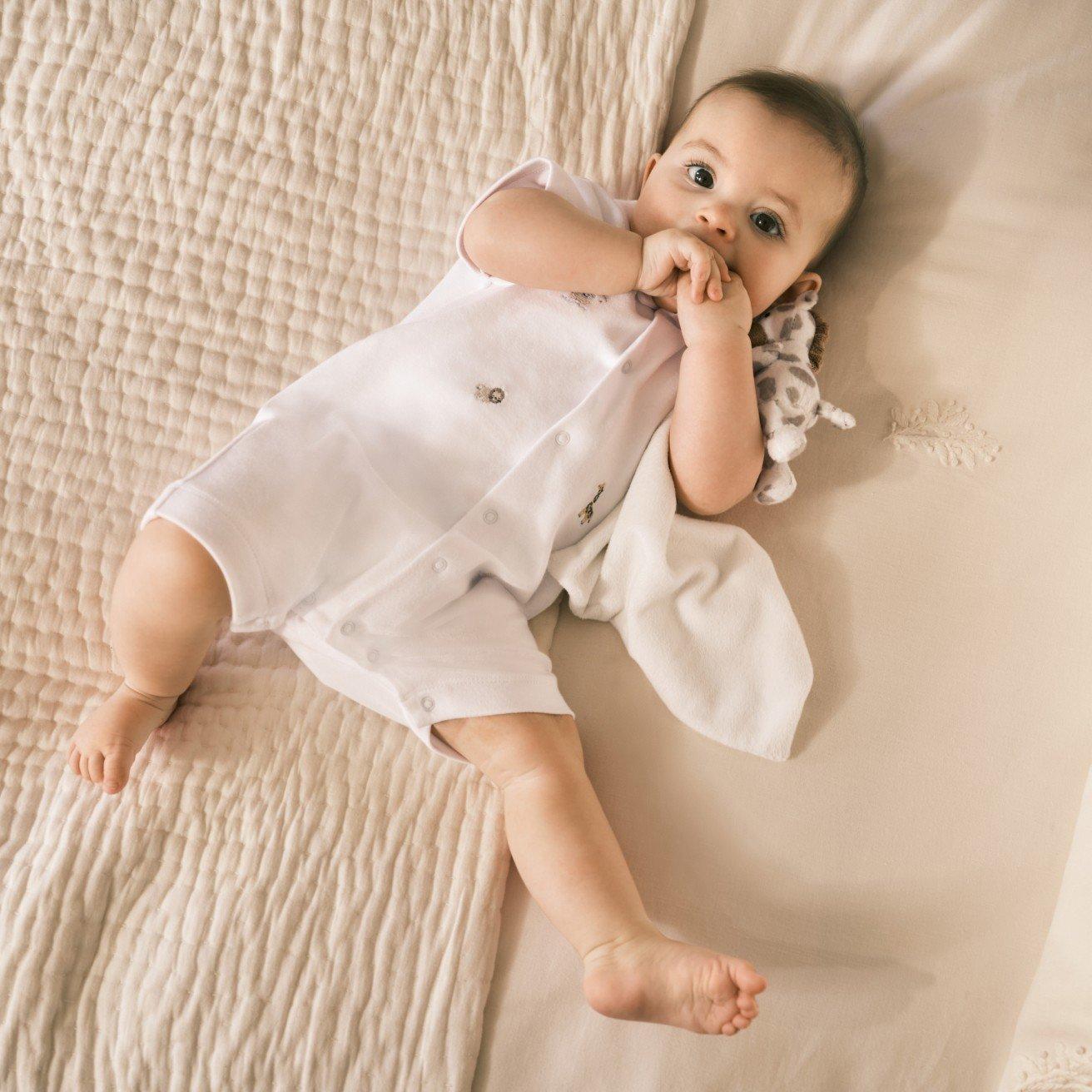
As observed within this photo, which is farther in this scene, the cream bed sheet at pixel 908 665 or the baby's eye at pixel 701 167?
the baby's eye at pixel 701 167

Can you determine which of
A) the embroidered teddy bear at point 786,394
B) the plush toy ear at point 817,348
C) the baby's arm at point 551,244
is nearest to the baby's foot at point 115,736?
the baby's arm at point 551,244

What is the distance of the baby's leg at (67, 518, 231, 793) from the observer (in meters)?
0.94

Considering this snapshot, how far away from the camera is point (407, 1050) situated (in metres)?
0.93

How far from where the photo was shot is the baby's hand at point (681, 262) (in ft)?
3.39

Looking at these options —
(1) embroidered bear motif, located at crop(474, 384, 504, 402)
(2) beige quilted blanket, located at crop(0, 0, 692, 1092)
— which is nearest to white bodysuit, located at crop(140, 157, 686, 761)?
(1) embroidered bear motif, located at crop(474, 384, 504, 402)

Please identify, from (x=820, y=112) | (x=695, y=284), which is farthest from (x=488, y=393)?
(x=820, y=112)

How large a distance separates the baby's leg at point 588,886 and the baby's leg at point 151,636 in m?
0.28

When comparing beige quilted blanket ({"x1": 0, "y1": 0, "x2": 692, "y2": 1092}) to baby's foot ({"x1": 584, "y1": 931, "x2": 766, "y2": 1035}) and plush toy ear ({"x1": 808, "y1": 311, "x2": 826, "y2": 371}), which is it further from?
plush toy ear ({"x1": 808, "y1": 311, "x2": 826, "y2": 371})

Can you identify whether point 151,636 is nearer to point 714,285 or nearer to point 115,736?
point 115,736

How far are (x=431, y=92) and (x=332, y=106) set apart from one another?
13cm

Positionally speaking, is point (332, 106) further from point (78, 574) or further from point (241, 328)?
point (78, 574)

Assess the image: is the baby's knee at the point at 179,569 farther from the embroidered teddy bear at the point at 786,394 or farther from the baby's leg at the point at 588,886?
the embroidered teddy bear at the point at 786,394

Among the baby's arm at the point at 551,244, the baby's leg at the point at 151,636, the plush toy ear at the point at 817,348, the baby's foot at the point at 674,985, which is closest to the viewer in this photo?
the baby's foot at the point at 674,985

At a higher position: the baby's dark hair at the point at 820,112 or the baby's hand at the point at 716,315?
the baby's dark hair at the point at 820,112
